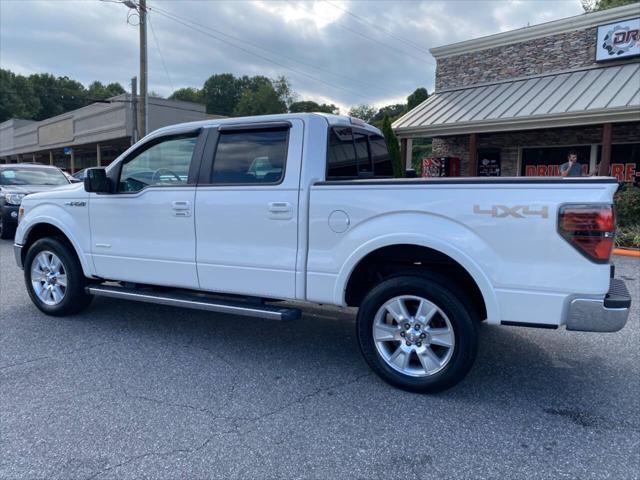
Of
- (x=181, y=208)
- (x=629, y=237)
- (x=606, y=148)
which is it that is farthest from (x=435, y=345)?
(x=606, y=148)

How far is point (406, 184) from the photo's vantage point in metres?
Answer: 3.42

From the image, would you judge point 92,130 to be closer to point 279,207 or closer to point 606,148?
point 606,148

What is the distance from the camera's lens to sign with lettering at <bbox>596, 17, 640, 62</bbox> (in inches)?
501

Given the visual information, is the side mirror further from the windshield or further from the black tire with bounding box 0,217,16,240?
the windshield

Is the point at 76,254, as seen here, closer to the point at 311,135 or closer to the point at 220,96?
the point at 311,135

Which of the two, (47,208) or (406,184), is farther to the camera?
(47,208)

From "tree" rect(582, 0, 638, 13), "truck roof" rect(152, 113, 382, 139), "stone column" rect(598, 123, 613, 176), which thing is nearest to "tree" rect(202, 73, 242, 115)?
"tree" rect(582, 0, 638, 13)

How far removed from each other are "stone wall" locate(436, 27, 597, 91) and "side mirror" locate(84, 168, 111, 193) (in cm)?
1400

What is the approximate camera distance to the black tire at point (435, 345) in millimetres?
3289

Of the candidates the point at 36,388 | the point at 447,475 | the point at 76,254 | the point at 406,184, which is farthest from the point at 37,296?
the point at 447,475

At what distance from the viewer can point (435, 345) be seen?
3461 millimetres

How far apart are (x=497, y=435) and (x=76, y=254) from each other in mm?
4373

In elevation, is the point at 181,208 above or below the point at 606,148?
below

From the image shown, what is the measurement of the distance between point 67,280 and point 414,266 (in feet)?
11.9
